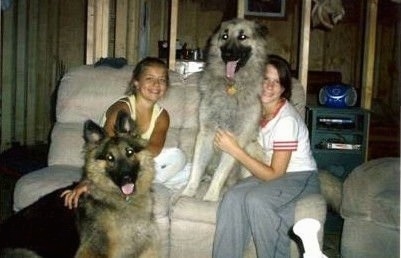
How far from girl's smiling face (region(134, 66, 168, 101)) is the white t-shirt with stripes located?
674 millimetres

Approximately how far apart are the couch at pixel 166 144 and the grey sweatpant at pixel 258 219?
0.09 metres

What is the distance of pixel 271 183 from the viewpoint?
8.14ft

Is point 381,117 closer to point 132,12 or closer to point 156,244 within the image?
point 132,12

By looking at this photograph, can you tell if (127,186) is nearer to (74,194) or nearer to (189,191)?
(74,194)

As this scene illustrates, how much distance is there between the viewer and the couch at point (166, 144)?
8.47 feet

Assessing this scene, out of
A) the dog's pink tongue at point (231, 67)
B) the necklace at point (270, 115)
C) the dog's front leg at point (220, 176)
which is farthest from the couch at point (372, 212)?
the dog's pink tongue at point (231, 67)

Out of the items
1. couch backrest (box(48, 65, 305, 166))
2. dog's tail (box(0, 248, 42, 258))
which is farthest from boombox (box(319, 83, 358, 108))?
dog's tail (box(0, 248, 42, 258))

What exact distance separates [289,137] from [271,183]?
26 cm

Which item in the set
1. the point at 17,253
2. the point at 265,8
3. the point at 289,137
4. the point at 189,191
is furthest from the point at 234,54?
the point at 265,8

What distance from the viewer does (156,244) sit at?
2.40m

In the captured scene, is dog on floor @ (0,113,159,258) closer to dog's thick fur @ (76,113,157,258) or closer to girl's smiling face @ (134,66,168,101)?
dog's thick fur @ (76,113,157,258)

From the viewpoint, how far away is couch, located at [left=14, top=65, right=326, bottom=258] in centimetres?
258

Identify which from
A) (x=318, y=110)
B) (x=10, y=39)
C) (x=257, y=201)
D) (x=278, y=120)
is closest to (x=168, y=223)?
(x=257, y=201)

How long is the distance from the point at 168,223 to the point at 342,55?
463cm
